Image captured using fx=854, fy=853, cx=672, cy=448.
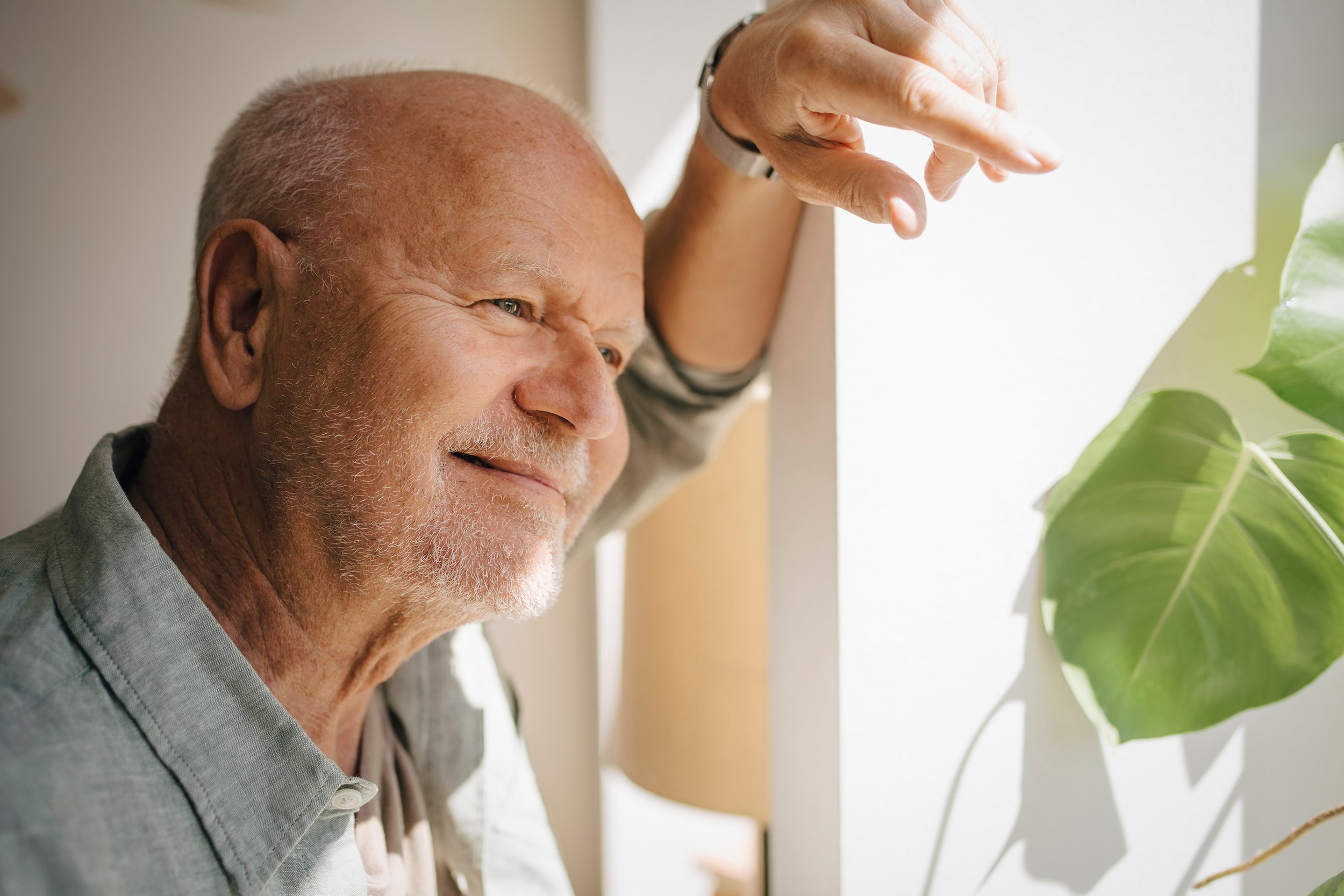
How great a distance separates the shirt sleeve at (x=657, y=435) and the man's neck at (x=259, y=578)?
1.38 feet

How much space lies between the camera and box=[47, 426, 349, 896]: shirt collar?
0.74 m

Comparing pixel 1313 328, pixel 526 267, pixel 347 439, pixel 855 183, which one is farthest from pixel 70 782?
pixel 1313 328

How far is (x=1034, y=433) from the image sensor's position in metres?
0.83

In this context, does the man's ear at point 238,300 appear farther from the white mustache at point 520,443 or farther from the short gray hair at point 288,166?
the white mustache at point 520,443

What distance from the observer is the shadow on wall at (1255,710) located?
2.69 feet

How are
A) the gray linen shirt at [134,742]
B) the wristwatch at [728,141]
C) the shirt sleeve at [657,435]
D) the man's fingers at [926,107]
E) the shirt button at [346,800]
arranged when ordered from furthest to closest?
the shirt sleeve at [657,435] → the wristwatch at [728,141] → the shirt button at [346,800] → the gray linen shirt at [134,742] → the man's fingers at [926,107]

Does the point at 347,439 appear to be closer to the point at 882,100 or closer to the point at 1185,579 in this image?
the point at 882,100

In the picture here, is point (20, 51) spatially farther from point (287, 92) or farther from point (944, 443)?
point (944, 443)

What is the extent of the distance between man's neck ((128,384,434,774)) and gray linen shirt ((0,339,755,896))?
7 centimetres

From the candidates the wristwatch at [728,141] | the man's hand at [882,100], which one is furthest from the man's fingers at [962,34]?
the wristwatch at [728,141]

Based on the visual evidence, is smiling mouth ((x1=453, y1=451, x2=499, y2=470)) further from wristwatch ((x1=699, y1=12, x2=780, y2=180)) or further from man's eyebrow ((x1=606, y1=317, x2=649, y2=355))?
wristwatch ((x1=699, y1=12, x2=780, y2=180))

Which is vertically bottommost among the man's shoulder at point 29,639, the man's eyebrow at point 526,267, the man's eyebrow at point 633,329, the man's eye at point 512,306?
the man's shoulder at point 29,639

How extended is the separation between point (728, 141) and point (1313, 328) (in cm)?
58

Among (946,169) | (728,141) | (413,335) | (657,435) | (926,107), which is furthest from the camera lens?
(657,435)
